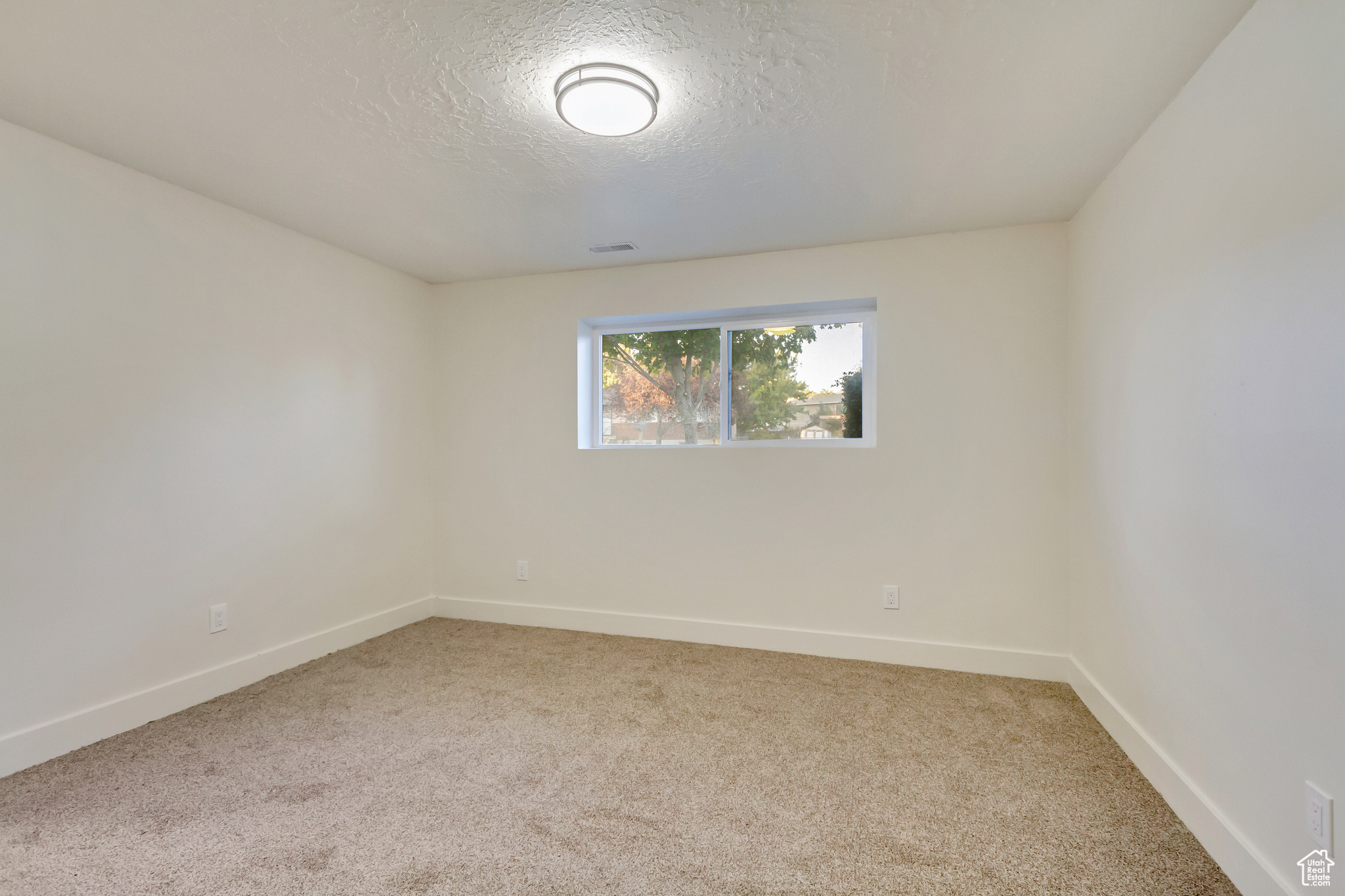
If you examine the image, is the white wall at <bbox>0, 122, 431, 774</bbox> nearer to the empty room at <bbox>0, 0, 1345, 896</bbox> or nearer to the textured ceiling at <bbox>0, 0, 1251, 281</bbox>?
the empty room at <bbox>0, 0, 1345, 896</bbox>

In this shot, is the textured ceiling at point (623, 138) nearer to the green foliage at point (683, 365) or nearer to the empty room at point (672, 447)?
the empty room at point (672, 447)

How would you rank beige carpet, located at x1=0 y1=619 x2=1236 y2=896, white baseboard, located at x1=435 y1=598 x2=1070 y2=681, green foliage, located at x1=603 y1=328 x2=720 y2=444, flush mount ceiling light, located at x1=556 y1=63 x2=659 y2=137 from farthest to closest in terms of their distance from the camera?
1. green foliage, located at x1=603 y1=328 x2=720 y2=444
2. white baseboard, located at x1=435 y1=598 x2=1070 y2=681
3. flush mount ceiling light, located at x1=556 y1=63 x2=659 y2=137
4. beige carpet, located at x1=0 y1=619 x2=1236 y2=896

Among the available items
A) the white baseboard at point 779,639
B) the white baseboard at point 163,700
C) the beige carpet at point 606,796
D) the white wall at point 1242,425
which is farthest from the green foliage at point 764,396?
the white baseboard at point 163,700

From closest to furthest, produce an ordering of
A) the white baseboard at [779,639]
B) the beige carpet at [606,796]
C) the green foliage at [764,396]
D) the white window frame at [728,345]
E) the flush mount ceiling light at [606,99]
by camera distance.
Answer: the beige carpet at [606,796] < the flush mount ceiling light at [606,99] < the white baseboard at [779,639] < the white window frame at [728,345] < the green foliage at [764,396]

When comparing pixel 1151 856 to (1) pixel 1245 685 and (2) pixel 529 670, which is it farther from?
(2) pixel 529 670

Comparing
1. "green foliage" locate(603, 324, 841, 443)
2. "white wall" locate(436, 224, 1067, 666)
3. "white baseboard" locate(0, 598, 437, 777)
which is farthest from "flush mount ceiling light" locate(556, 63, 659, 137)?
"white baseboard" locate(0, 598, 437, 777)

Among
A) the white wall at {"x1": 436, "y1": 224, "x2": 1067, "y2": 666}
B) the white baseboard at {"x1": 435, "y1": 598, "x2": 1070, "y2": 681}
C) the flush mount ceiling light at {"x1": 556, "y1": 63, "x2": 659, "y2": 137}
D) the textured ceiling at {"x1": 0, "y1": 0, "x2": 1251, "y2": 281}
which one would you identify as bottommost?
→ the white baseboard at {"x1": 435, "y1": 598, "x2": 1070, "y2": 681}

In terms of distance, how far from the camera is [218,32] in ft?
5.22

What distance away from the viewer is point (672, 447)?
12.0 feet

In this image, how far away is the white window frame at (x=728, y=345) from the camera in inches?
131

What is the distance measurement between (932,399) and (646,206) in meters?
1.70

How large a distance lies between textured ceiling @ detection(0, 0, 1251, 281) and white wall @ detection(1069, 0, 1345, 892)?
27 centimetres

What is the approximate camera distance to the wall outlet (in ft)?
4.09

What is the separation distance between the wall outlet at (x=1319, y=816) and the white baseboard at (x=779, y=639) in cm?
163
